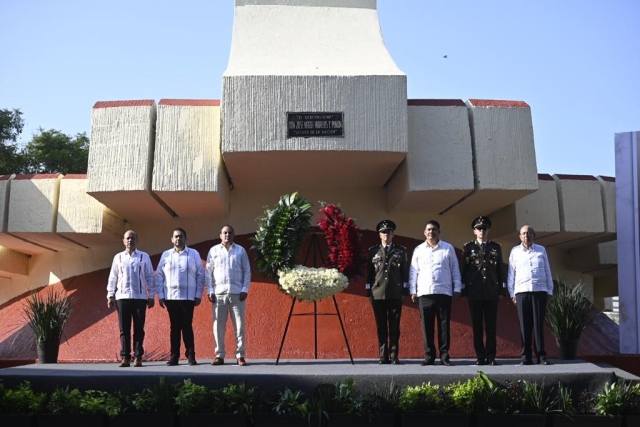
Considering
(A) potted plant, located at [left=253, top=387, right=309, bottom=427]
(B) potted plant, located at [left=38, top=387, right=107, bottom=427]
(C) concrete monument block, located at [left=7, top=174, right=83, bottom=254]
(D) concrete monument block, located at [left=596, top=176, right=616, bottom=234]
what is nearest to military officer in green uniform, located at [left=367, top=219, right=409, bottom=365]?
(A) potted plant, located at [left=253, top=387, right=309, bottom=427]

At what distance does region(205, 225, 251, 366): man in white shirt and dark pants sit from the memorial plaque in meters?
2.09

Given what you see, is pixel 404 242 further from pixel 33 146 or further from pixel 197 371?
pixel 33 146

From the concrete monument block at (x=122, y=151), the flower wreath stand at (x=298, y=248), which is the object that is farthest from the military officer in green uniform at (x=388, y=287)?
the concrete monument block at (x=122, y=151)

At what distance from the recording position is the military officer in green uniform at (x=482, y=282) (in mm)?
8555

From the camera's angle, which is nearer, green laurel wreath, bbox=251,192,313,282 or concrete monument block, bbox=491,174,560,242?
green laurel wreath, bbox=251,192,313,282

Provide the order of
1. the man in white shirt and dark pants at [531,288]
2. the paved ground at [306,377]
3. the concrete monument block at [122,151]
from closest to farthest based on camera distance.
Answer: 1. the paved ground at [306,377]
2. the man in white shirt and dark pants at [531,288]
3. the concrete monument block at [122,151]

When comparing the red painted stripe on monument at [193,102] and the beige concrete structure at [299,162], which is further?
the red painted stripe on monument at [193,102]

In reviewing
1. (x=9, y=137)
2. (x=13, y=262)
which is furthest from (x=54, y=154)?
(x=13, y=262)

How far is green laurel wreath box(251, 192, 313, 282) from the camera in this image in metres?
8.93

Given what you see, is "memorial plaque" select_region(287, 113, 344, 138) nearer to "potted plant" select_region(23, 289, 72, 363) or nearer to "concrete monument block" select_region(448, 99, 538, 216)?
"concrete monument block" select_region(448, 99, 538, 216)

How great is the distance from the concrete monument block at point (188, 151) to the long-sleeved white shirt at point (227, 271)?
1.92 meters

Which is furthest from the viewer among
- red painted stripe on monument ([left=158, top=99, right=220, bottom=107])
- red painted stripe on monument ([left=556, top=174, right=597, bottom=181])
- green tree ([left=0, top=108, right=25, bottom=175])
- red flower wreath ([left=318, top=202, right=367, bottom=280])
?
green tree ([left=0, top=108, right=25, bottom=175])

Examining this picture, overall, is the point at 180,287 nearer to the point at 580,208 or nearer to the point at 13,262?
the point at 13,262

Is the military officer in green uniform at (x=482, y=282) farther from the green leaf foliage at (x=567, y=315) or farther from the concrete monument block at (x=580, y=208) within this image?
the concrete monument block at (x=580, y=208)
